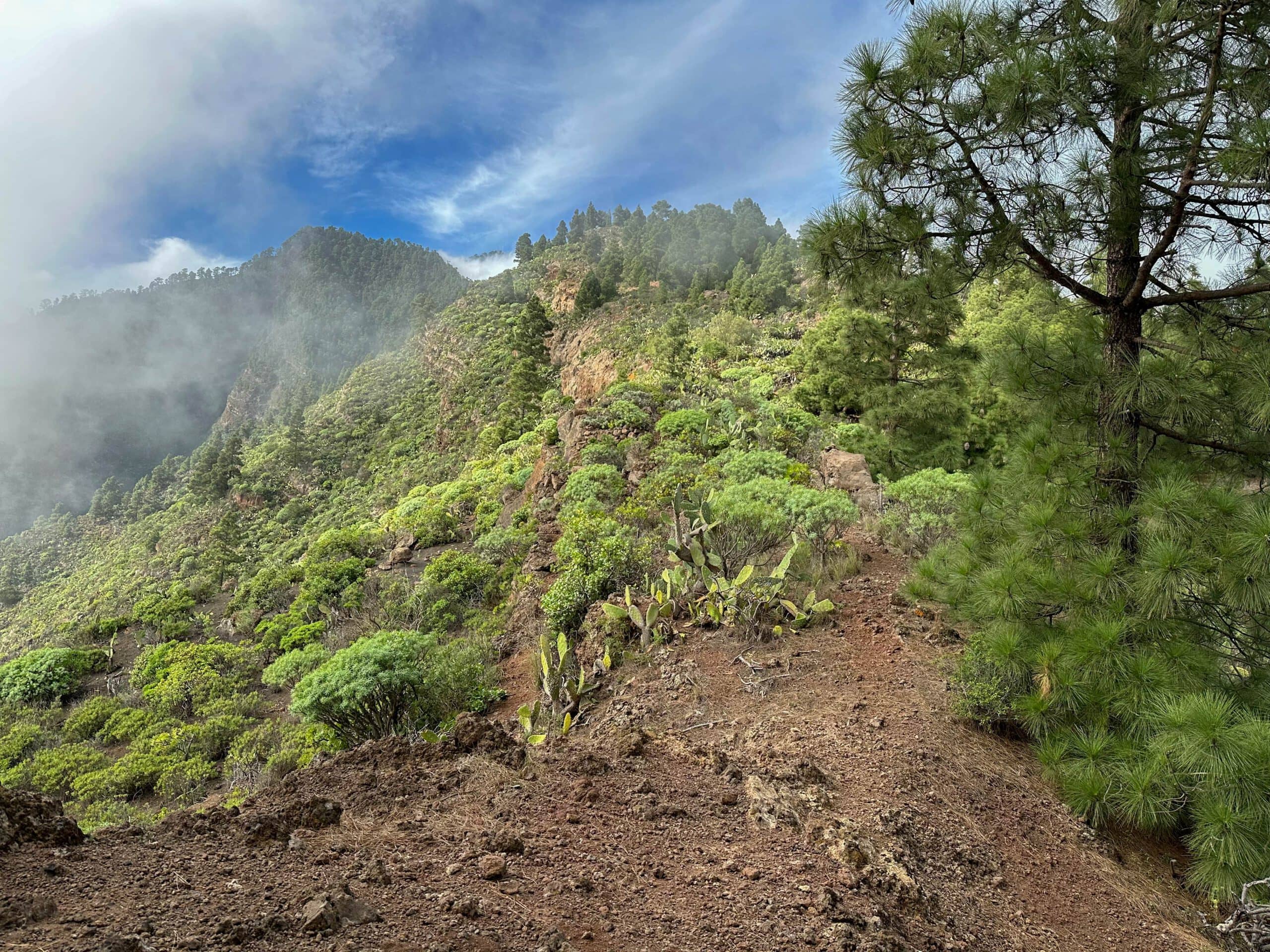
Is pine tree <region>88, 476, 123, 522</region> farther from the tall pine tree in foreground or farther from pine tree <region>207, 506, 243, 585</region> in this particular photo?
the tall pine tree in foreground

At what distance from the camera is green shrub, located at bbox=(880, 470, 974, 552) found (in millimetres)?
6777

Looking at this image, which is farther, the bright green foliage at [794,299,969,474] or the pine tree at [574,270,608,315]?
the pine tree at [574,270,608,315]

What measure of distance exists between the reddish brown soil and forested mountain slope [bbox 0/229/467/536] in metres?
75.8

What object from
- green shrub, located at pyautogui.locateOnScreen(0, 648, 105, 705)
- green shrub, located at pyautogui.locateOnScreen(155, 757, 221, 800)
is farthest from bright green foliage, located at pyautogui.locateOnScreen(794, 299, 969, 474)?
green shrub, located at pyautogui.locateOnScreen(0, 648, 105, 705)

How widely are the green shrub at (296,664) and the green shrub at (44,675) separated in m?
8.64

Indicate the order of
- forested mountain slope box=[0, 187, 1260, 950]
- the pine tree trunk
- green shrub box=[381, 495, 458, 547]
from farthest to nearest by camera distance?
green shrub box=[381, 495, 458, 547] < the pine tree trunk < forested mountain slope box=[0, 187, 1260, 950]

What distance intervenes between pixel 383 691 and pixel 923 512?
19.8 ft

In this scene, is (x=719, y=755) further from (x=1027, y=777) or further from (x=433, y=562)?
(x=433, y=562)

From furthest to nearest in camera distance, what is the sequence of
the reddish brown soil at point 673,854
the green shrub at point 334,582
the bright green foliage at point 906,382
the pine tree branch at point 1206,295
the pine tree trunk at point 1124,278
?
the green shrub at point 334,582 < the bright green foliage at point 906,382 < the pine tree trunk at point 1124,278 < the pine tree branch at point 1206,295 < the reddish brown soil at point 673,854

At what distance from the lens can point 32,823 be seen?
225 centimetres

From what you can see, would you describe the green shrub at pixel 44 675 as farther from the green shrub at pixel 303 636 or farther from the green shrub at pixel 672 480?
the green shrub at pixel 672 480

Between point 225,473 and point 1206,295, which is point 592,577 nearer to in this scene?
point 1206,295

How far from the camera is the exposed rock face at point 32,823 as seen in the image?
7.13 ft

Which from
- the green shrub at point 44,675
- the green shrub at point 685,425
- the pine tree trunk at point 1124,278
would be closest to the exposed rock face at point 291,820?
the pine tree trunk at point 1124,278
